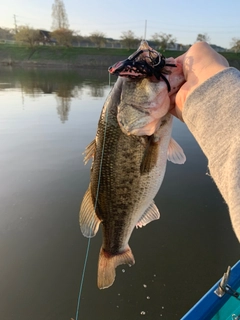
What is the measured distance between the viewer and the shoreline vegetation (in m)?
47.5

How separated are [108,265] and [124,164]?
92 cm

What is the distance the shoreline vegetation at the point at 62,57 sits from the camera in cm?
4750

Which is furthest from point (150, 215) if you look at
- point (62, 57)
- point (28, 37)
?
point (28, 37)

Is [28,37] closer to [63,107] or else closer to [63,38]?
[63,38]

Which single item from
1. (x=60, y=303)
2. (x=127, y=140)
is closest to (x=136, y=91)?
(x=127, y=140)

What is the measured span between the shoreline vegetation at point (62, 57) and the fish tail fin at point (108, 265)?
48.2 m

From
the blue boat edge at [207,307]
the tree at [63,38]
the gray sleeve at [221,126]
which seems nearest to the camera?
the gray sleeve at [221,126]

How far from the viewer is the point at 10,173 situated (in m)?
6.49

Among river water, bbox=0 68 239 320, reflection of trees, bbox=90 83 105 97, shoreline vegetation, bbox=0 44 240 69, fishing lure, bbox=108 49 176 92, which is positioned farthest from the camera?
shoreline vegetation, bbox=0 44 240 69

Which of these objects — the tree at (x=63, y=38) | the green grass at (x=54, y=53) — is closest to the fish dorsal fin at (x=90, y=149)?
the green grass at (x=54, y=53)

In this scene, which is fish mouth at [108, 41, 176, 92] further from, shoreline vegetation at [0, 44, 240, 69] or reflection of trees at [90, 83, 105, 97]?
shoreline vegetation at [0, 44, 240, 69]

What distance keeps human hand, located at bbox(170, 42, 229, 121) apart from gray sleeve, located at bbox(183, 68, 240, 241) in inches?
2.3

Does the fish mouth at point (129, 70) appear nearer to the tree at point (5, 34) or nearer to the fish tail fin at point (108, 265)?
the fish tail fin at point (108, 265)

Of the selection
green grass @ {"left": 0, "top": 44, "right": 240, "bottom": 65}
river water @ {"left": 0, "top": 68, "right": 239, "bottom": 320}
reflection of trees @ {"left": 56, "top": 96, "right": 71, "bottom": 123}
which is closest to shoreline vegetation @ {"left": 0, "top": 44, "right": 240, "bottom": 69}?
green grass @ {"left": 0, "top": 44, "right": 240, "bottom": 65}
